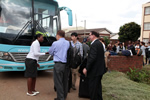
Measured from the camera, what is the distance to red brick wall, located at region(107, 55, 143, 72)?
6804 mm

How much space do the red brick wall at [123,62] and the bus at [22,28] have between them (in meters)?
2.73

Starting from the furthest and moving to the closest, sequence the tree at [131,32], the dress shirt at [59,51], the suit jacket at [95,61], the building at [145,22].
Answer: the tree at [131,32]
the building at [145,22]
the dress shirt at [59,51]
the suit jacket at [95,61]

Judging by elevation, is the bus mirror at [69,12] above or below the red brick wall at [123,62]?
above

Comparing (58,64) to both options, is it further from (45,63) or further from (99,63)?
(45,63)

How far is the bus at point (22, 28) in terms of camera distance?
17.5 feet

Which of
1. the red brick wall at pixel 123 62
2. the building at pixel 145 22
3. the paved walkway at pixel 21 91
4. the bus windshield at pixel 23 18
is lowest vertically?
the paved walkway at pixel 21 91

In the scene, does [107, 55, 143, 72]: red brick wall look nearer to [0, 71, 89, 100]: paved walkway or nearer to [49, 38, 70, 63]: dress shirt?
[0, 71, 89, 100]: paved walkway

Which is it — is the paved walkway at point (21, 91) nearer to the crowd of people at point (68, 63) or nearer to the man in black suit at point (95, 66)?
the crowd of people at point (68, 63)

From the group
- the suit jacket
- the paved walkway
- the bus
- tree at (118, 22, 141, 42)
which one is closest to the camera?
the suit jacket

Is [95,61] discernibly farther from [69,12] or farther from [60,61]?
[69,12]

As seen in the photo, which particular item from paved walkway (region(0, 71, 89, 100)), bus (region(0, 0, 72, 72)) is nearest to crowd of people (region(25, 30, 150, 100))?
paved walkway (region(0, 71, 89, 100))

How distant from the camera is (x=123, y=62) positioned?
23.4ft

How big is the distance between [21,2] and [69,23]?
7.24ft

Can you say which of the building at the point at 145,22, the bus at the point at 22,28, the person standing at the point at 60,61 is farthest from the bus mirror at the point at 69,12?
the building at the point at 145,22
